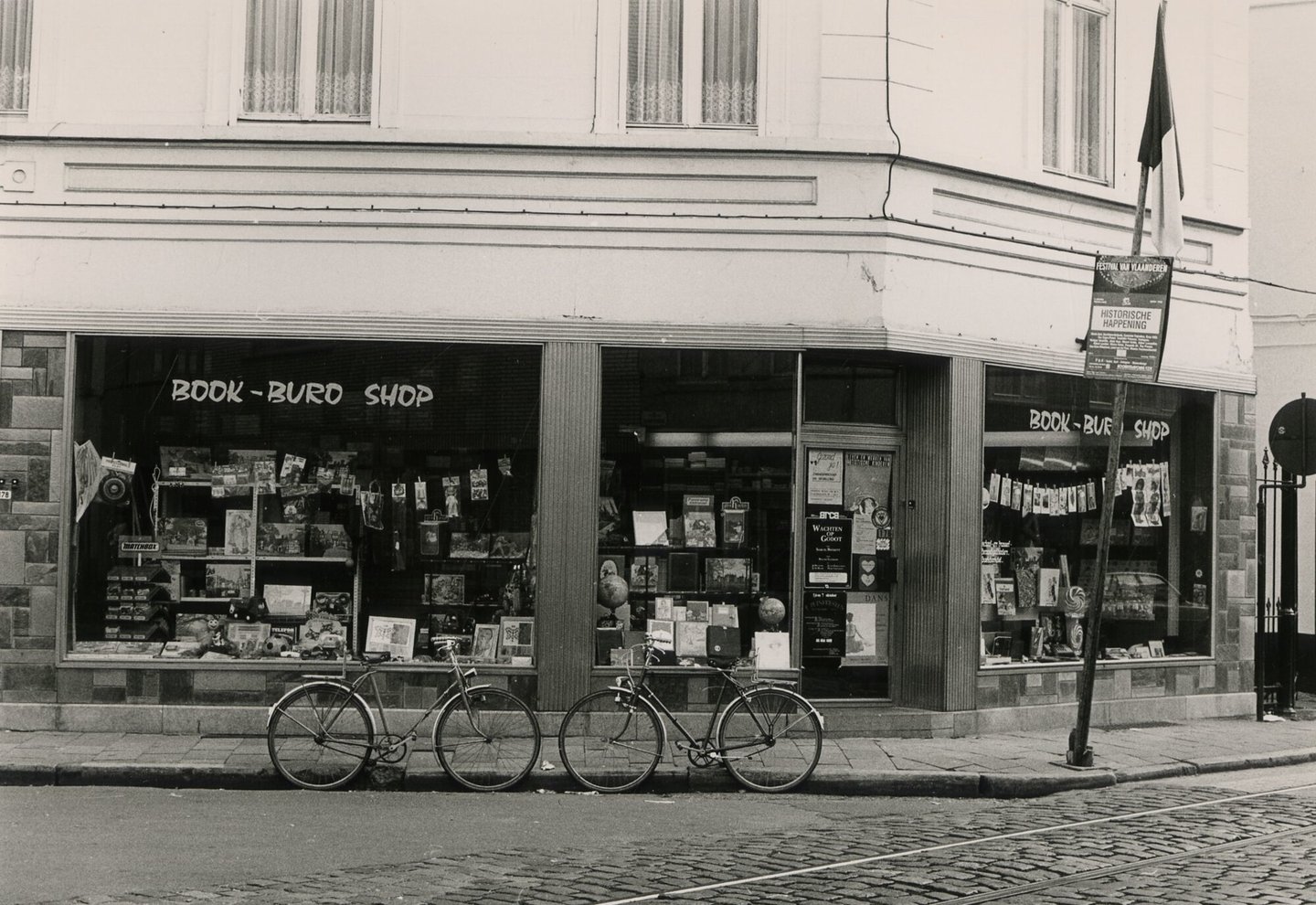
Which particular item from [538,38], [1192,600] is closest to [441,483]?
[538,38]

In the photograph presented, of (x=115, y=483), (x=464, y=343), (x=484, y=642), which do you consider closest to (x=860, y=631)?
(x=484, y=642)

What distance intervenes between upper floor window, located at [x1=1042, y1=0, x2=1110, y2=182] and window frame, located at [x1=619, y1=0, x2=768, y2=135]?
10.1ft

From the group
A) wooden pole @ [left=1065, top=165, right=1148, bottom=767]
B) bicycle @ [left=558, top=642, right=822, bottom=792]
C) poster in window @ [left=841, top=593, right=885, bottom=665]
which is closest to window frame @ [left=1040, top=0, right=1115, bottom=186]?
wooden pole @ [left=1065, top=165, right=1148, bottom=767]

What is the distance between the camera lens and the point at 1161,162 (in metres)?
11.5

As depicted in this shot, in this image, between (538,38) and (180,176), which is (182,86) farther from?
(538,38)

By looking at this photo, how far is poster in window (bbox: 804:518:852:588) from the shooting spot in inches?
496

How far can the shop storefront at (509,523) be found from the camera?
12.0m

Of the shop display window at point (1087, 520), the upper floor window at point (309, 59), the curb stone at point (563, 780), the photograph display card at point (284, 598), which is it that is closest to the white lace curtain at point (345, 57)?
the upper floor window at point (309, 59)

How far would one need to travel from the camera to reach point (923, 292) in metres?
12.5

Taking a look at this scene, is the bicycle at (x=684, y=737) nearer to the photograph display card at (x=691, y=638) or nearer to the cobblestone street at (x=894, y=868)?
the cobblestone street at (x=894, y=868)

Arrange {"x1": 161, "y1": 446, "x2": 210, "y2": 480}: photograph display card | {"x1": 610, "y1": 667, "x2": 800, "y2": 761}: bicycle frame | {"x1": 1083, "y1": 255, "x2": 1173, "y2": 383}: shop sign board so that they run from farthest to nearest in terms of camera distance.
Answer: {"x1": 161, "y1": 446, "x2": 210, "y2": 480}: photograph display card
{"x1": 1083, "y1": 255, "x2": 1173, "y2": 383}: shop sign board
{"x1": 610, "y1": 667, "x2": 800, "y2": 761}: bicycle frame

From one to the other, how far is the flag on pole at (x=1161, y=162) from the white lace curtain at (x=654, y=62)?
Result: 4032mm

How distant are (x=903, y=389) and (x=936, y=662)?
2523mm

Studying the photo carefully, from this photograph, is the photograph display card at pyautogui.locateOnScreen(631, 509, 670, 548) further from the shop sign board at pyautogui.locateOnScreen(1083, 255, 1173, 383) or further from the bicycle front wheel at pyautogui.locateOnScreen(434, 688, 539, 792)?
the shop sign board at pyautogui.locateOnScreen(1083, 255, 1173, 383)
